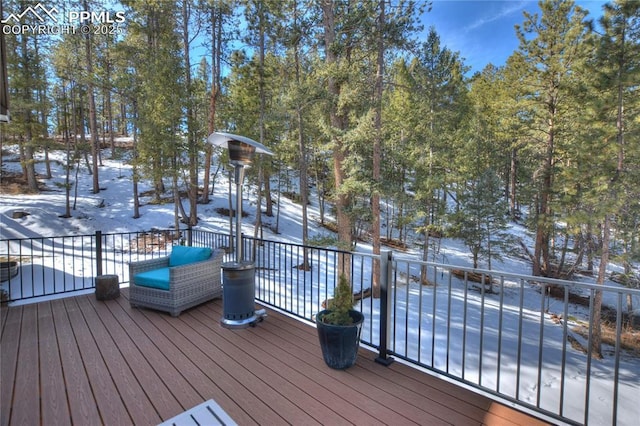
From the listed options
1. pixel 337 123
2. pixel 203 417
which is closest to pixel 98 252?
pixel 203 417

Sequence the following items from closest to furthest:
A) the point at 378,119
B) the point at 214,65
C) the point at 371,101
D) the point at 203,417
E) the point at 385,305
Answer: the point at 203,417 < the point at 385,305 < the point at 371,101 < the point at 378,119 < the point at 214,65

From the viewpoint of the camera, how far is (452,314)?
29.7 ft

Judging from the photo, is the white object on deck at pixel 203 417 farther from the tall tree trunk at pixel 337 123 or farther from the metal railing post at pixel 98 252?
the tall tree trunk at pixel 337 123

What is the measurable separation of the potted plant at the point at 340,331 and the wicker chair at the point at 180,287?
181cm

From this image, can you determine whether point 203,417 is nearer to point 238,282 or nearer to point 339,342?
point 339,342

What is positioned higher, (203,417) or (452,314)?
(203,417)

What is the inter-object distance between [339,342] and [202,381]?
1.06 meters

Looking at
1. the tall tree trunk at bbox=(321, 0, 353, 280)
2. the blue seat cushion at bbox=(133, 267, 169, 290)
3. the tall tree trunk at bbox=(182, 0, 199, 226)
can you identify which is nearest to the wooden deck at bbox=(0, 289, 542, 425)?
the blue seat cushion at bbox=(133, 267, 169, 290)

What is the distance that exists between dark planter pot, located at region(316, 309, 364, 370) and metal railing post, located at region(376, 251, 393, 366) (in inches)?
9.8

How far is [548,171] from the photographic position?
408 inches

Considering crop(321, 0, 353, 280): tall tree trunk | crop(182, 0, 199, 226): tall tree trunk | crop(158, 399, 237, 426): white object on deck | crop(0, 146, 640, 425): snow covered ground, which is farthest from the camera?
crop(182, 0, 199, 226): tall tree trunk

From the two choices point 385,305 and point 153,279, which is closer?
point 385,305

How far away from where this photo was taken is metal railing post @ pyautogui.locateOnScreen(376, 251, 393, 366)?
8.39ft

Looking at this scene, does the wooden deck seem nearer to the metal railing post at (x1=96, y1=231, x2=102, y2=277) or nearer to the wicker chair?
the wicker chair
